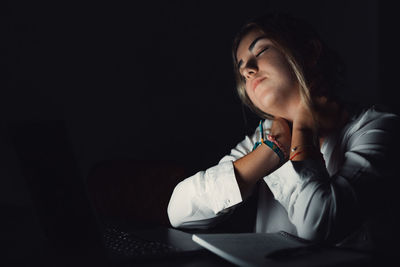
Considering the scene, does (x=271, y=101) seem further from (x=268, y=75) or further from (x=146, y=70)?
(x=146, y=70)

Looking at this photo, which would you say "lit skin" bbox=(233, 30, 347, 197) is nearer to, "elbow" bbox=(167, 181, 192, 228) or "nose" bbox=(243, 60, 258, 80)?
"nose" bbox=(243, 60, 258, 80)

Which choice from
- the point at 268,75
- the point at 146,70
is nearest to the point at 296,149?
the point at 268,75

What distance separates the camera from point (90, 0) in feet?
6.06

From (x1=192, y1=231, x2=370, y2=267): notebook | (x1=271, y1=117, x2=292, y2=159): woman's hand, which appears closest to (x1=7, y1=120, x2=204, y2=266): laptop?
(x1=192, y1=231, x2=370, y2=267): notebook

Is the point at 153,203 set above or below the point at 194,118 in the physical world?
below

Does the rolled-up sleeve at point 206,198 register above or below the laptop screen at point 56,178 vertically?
below

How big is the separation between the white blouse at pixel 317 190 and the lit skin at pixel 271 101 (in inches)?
2.0

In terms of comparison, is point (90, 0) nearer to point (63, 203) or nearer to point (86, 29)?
point (86, 29)

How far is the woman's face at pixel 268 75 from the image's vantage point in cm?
121

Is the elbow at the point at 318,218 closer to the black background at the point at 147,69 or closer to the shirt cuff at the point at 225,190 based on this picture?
the shirt cuff at the point at 225,190

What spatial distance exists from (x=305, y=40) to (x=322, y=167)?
1.53 feet

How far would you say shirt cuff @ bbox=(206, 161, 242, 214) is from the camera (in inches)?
47.8

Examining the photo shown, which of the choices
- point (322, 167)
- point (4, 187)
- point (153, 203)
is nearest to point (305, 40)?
point (322, 167)

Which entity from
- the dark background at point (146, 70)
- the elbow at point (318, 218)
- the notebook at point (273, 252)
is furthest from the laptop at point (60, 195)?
the dark background at point (146, 70)
